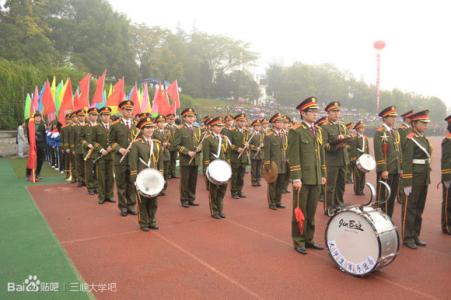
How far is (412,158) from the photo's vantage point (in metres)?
5.95

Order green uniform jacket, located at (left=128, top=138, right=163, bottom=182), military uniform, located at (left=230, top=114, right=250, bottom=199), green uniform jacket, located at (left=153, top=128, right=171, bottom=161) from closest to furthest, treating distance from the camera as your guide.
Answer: green uniform jacket, located at (left=128, top=138, right=163, bottom=182) < military uniform, located at (left=230, top=114, right=250, bottom=199) < green uniform jacket, located at (left=153, top=128, right=171, bottom=161)

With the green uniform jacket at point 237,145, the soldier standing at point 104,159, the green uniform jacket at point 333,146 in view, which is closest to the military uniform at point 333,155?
the green uniform jacket at point 333,146

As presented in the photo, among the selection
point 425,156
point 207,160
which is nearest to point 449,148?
point 425,156

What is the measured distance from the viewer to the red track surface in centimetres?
437

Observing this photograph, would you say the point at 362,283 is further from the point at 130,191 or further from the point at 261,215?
the point at 130,191

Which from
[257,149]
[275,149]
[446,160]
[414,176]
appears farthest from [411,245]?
[257,149]

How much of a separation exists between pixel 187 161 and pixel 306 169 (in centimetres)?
346

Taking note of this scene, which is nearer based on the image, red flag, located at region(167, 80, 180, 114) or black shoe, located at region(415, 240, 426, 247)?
black shoe, located at region(415, 240, 426, 247)

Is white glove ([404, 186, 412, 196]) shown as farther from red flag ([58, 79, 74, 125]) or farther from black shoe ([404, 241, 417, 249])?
red flag ([58, 79, 74, 125])

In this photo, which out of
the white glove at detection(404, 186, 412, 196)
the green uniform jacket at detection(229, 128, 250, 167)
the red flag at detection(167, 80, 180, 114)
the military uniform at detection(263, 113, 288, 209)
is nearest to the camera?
the white glove at detection(404, 186, 412, 196)

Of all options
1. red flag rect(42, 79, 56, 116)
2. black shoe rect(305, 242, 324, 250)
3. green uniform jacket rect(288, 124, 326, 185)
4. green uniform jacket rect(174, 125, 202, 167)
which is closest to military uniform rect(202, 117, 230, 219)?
green uniform jacket rect(174, 125, 202, 167)

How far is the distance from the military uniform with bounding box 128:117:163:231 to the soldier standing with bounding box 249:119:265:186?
4.90 meters

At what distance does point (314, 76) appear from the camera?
6197 cm

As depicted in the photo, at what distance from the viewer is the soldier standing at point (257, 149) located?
38.5 ft
